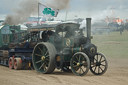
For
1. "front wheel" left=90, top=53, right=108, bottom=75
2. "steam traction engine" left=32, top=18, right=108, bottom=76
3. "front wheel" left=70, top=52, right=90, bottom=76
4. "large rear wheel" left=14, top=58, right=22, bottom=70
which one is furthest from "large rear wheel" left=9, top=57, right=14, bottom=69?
A: "front wheel" left=90, top=53, right=108, bottom=75

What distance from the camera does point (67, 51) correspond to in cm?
1158

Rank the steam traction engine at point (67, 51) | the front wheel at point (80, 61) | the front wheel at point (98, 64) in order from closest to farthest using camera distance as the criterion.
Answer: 1. the front wheel at point (80, 61)
2. the steam traction engine at point (67, 51)
3. the front wheel at point (98, 64)

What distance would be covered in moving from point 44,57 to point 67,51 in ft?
3.40

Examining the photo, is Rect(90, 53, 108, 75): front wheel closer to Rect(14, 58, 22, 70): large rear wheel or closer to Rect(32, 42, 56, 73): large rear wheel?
Rect(32, 42, 56, 73): large rear wheel

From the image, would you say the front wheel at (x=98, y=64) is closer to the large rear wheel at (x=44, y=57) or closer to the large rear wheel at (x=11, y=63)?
the large rear wheel at (x=44, y=57)

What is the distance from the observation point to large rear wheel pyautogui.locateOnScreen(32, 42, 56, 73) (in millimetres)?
11459

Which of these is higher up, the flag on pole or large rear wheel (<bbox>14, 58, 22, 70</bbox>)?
the flag on pole

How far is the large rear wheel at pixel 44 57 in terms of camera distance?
37.6ft

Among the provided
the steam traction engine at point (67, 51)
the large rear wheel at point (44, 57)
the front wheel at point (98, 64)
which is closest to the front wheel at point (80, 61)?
the steam traction engine at point (67, 51)

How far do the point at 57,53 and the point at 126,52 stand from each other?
36.8ft

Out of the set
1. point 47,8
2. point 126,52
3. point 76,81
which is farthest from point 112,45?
point 76,81

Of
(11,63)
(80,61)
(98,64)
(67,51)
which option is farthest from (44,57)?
(11,63)

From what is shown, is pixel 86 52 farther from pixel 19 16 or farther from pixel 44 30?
pixel 19 16

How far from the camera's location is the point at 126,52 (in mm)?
21656
